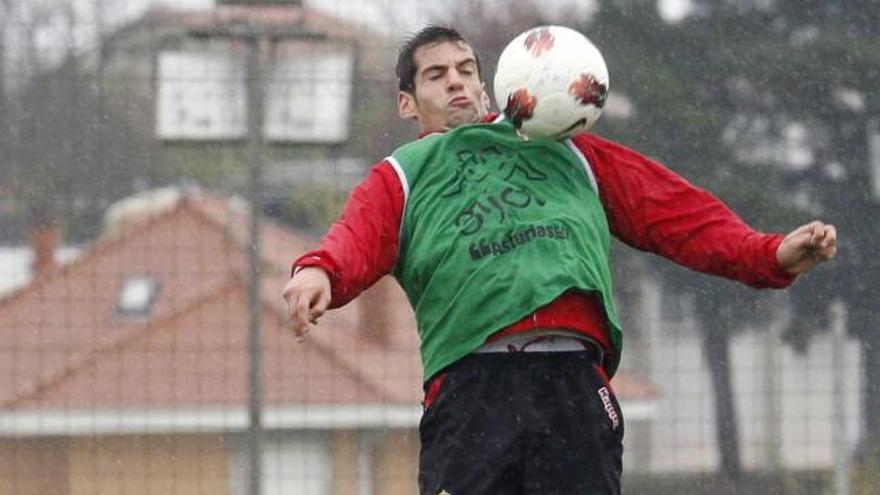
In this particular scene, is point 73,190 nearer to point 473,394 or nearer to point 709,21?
point 709,21

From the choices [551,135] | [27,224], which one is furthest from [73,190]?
[551,135]

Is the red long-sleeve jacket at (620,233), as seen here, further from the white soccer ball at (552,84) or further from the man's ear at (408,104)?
the man's ear at (408,104)

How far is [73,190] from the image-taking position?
784 cm

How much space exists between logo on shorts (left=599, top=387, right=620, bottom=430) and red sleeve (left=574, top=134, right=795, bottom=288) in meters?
0.41

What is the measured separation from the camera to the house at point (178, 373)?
7.87 meters

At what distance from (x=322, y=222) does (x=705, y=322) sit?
1.55 m

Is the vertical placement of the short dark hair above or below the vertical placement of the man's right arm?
above

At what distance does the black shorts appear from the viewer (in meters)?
4.75

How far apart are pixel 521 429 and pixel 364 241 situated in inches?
21.7

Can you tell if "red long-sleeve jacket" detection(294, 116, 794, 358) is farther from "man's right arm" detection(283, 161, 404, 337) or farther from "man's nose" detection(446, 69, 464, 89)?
"man's nose" detection(446, 69, 464, 89)

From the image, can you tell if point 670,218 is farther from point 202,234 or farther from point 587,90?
point 202,234

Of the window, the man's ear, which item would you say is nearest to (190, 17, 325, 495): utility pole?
the window

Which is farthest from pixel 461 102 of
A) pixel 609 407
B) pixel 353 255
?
pixel 609 407

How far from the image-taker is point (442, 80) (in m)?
5.31
